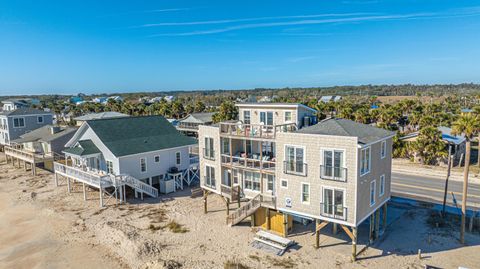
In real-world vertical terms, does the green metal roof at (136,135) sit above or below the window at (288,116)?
below

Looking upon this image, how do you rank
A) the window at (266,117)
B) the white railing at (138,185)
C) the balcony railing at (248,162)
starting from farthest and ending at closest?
the white railing at (138,185) < the window at (266,117) < the balcony railing at (248,162)

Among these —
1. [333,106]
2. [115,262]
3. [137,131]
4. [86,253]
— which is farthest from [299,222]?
[333,106]

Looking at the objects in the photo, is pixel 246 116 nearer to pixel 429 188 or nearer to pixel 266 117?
pixel 266 117

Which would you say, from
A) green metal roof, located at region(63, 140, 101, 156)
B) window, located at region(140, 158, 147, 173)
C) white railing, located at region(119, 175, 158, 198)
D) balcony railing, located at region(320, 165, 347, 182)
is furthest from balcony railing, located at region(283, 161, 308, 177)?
green metal roof, located at region(63, 140, 101, 156)

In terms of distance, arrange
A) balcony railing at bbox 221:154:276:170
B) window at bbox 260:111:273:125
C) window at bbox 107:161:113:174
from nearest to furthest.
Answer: balcony railing at bbox 221:154:276:170 < window at bbox 260:111:273:125 < window at bbox 107:161:113:174

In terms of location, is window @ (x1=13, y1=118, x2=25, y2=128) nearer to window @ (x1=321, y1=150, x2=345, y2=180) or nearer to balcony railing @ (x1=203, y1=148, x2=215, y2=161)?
balcony railing @ (x1=203, y1=148, x2=215, y2=161)

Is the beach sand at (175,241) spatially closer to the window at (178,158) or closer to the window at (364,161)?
the window at (364,161)

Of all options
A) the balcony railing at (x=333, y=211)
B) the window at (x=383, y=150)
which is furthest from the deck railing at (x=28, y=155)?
the window at (x=383, y=150)

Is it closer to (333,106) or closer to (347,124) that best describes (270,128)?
(347,124)
